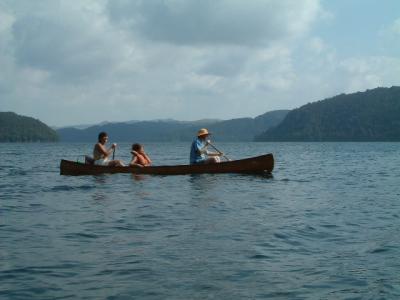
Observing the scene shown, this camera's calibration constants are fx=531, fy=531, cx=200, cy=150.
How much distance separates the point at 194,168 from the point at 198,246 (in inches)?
623

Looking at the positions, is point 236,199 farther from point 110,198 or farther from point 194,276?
point 194,276

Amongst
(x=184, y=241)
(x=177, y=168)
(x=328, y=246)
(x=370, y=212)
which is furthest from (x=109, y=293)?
(x=177, y=168)

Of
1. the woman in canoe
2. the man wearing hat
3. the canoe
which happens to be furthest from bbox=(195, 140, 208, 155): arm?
the woman in canoe

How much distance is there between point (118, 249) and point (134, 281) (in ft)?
6.87

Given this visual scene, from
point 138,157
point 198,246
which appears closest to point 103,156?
point 138,157

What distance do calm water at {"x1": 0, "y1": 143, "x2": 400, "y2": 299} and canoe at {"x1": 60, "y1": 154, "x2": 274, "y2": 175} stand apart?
22.4 ft

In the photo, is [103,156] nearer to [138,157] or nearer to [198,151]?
[138,157]

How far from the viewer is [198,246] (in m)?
10.1

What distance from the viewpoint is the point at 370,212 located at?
15.0 meters

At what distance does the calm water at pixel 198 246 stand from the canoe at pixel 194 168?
682 cm

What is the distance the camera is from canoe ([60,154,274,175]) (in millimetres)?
25859

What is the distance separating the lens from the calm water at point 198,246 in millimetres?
7586

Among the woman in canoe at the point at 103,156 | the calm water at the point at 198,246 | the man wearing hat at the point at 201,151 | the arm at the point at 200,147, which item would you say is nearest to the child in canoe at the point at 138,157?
the woman in canoe at the point at 103,156

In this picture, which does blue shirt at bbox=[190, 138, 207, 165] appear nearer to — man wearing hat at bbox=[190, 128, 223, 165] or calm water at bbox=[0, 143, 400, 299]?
man wearing hat at bbox=[190, 128, 223, 165]
